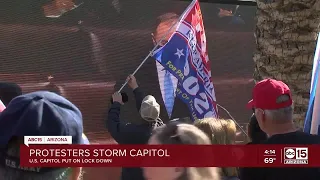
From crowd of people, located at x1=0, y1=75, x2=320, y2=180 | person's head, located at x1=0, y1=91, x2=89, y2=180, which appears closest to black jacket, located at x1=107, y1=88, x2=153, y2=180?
crowd of people, located at x1=0, y1=75, x2=320, y2=180

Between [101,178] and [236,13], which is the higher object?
[236,13]

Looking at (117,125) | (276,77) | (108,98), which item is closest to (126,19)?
(108,98)

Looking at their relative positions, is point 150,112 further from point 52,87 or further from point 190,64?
point 52,87

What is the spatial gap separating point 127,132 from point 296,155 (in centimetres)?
167

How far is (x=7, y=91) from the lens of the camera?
15.4ft

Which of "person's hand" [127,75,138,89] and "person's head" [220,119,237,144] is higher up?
"person's head" [220,119,237,144]

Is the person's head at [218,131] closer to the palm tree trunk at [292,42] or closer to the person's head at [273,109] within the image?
the person's head at [273,109]

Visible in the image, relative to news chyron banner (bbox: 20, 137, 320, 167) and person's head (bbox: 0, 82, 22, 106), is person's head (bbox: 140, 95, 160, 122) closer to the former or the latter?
news chyron banner (bbox: 20, 137, 320, 167)

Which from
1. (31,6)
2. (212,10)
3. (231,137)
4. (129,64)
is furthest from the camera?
(212,10)

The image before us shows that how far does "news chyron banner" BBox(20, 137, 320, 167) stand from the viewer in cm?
223

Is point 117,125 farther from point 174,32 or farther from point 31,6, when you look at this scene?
point 31,6

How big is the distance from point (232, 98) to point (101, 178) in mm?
1757

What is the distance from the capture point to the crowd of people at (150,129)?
1997 mm

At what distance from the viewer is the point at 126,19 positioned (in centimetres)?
530
